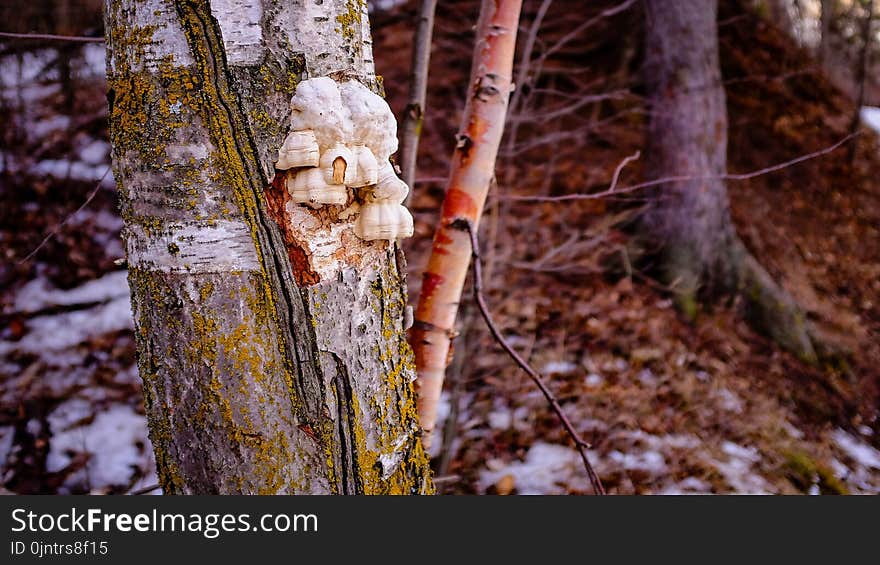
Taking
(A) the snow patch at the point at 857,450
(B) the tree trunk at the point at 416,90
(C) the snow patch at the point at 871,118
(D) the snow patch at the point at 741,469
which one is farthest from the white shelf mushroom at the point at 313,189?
(C) the snow patch at the point at 871,118

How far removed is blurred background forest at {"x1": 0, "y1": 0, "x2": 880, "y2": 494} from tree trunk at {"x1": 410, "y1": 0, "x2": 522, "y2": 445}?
46 centimetres

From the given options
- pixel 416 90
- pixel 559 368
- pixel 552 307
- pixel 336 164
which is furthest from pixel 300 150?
pixel 552 307

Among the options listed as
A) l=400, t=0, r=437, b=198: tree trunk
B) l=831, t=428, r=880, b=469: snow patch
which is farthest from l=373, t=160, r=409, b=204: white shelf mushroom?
l=831, t=428, r=880, b=469: snow patch

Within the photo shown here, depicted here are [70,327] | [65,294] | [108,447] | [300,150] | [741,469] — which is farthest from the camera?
[65,294]

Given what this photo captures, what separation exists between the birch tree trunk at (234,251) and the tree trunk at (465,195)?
51 cm

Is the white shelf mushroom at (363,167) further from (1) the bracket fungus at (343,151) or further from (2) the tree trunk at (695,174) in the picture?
(2) the tree trunk at (695,174)

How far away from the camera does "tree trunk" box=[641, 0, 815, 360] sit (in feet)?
13.5

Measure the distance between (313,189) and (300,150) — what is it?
0.06 meters

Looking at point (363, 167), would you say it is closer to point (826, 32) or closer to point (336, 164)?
point (336, 164)

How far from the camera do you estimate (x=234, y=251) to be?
2.88 ft

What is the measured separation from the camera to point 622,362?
3.86m

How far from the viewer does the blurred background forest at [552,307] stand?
3031 mm

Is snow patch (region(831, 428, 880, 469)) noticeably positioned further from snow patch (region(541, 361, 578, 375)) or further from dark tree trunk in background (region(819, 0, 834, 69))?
dark tree trunk in background (region(819, 0, 834, 69))

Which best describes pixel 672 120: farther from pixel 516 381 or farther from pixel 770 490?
pixel 770 490
